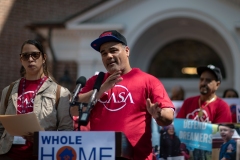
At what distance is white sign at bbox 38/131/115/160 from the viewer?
12.4ft

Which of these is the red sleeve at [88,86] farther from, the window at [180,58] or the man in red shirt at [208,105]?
the window at [180,58]

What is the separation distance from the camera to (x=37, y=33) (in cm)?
1205

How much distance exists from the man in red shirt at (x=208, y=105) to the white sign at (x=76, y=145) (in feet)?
8.58

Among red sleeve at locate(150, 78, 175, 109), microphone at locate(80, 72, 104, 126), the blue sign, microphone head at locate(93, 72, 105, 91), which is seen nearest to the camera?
microphone at locate(80, 72, 104, 126)

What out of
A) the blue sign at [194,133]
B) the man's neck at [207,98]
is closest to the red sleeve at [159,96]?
the blue sign at [194,133]

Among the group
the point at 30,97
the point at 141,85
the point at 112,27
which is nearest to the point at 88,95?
the point at 141,85

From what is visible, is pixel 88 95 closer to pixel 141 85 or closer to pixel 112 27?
pixel 141 85

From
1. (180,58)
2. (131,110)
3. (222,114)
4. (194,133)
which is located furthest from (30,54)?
(180,58)

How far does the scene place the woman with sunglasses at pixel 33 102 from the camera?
461cm

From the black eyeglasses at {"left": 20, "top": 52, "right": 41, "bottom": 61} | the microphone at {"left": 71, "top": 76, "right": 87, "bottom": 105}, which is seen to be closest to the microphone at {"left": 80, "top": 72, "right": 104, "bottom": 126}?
the microphone at {"left": 71, "top": 76, "right": 87, "bottom": 105}

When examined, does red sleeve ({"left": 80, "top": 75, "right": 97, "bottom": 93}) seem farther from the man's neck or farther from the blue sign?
the man's neck

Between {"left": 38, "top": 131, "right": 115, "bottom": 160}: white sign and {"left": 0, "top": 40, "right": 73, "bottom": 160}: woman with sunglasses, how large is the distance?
627 mm

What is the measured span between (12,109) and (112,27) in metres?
6.64

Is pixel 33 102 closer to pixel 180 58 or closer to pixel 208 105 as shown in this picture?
pixel 208 105
